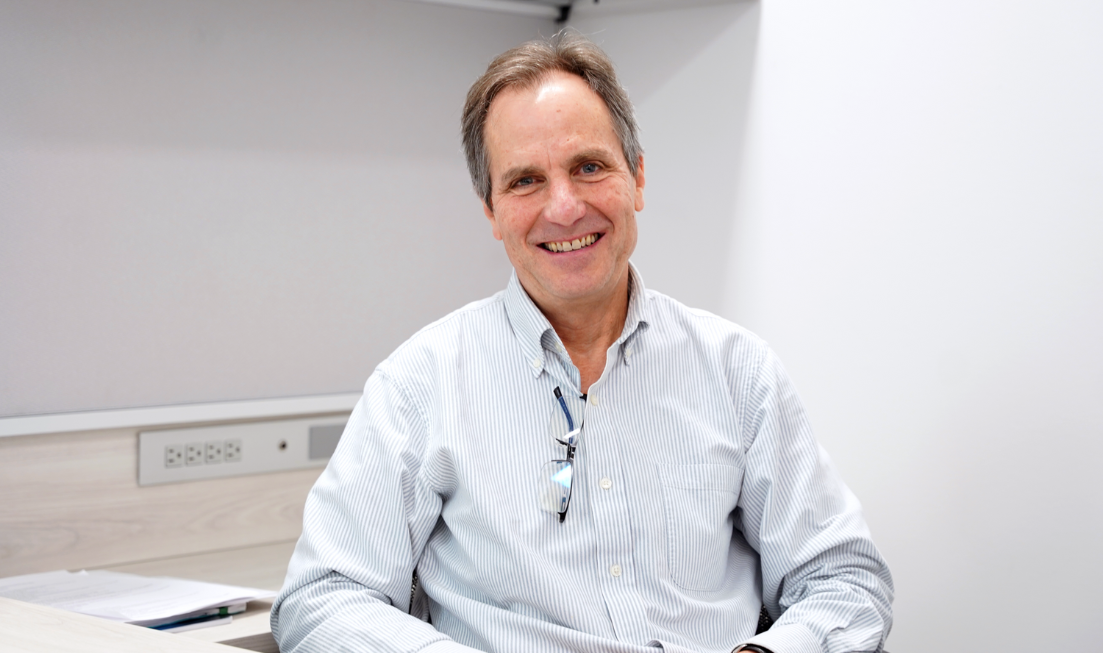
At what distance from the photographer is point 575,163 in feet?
4.31

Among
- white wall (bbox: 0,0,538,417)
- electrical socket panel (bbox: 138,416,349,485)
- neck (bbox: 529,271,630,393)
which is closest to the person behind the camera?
neck (bbox: 529,271,630,393)

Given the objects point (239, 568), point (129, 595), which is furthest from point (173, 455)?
point (129, 595)

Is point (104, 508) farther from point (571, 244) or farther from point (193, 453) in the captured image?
point (571, 244)

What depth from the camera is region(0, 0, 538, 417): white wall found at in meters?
1.76

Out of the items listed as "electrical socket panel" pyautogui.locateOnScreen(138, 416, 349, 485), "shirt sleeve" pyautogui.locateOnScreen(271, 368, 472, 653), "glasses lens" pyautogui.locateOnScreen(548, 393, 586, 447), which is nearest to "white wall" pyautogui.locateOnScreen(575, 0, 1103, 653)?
"glasses lens" pyautogui.locateOnScreen(548, 393, 586, 447)

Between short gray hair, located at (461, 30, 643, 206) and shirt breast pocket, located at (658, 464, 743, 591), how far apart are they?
460 mm

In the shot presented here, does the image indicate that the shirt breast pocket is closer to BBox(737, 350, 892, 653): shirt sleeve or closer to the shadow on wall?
BBox(737, 350, 892, 653): shirt sleeve

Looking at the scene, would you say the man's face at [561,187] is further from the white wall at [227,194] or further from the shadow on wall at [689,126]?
the white wall at [227,194]

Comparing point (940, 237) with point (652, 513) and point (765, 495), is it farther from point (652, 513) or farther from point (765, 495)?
point (652, 513)

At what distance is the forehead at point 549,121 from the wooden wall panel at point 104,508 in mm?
1060

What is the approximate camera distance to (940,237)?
1530 millimetres

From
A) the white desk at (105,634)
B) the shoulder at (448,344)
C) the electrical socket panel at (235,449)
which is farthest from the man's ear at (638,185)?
the electrical socket panel at (235,449)

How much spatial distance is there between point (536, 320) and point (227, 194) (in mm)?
926

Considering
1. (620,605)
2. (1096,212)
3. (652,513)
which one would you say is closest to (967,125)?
(1096,212)
